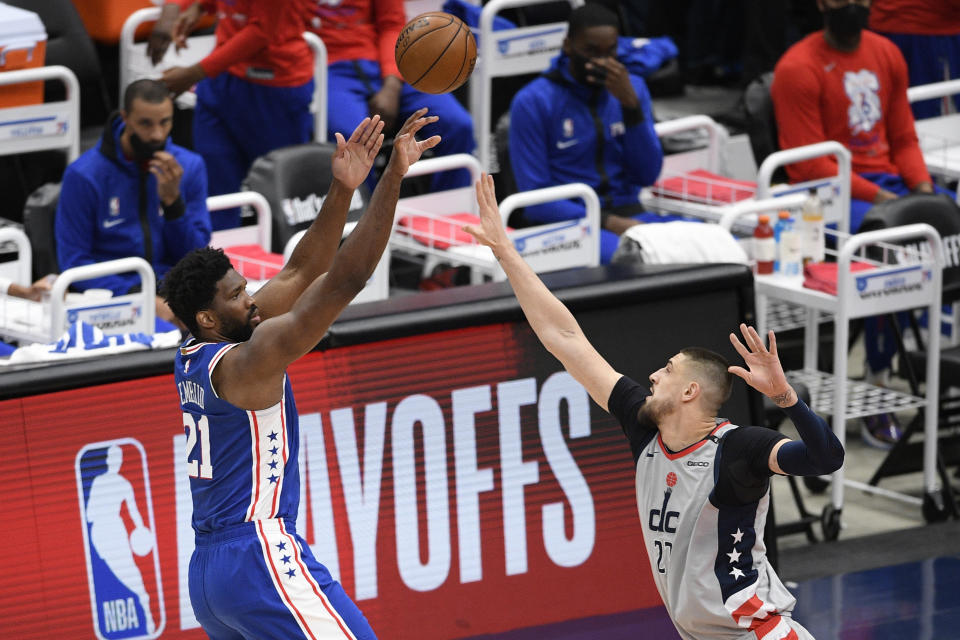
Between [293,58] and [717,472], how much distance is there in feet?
15.9

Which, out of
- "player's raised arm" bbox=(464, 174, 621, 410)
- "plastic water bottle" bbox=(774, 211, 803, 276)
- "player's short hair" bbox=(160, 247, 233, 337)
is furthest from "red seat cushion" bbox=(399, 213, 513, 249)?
"player's short hair" bbox=(160, 247, 233, 337)

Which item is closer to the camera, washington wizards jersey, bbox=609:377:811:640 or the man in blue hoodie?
washington wizards jersey, bbox=609:377:811:640

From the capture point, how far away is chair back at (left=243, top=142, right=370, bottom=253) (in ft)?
26.7

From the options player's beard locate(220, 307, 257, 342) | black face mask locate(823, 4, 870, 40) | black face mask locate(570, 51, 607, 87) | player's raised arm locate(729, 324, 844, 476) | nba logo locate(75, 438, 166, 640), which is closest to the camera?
player's raised arm locate(729, 324, 844, 476)

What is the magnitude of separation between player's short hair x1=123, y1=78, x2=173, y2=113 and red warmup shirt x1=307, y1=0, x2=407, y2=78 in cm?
215

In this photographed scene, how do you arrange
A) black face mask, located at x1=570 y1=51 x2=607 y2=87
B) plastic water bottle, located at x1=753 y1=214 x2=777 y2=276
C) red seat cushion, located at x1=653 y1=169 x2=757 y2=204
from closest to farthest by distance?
plastic water bottle, located at x1=753 y1=214 x2=777 y2=276 → black face mask, located at x1=570 y1=51 x2=607 y2=87 → red seat cushion, located at x1=653 y1=169 x2=757 y2=204

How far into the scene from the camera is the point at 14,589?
19.2 ft

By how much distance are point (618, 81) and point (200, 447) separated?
4.16 meters

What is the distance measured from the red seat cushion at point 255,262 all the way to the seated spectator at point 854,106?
2.96 m

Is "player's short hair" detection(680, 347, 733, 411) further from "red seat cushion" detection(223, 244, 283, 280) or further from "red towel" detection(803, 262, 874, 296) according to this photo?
"red seat cushion" detection(223, 244, 283, 280)

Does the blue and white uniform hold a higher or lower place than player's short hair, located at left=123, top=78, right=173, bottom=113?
lower

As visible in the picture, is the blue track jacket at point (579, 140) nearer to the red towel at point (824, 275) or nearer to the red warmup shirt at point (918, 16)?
the red towel at point (824, 275)

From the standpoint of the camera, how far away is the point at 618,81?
8.47 meters

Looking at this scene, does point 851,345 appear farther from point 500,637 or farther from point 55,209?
point 55,209
